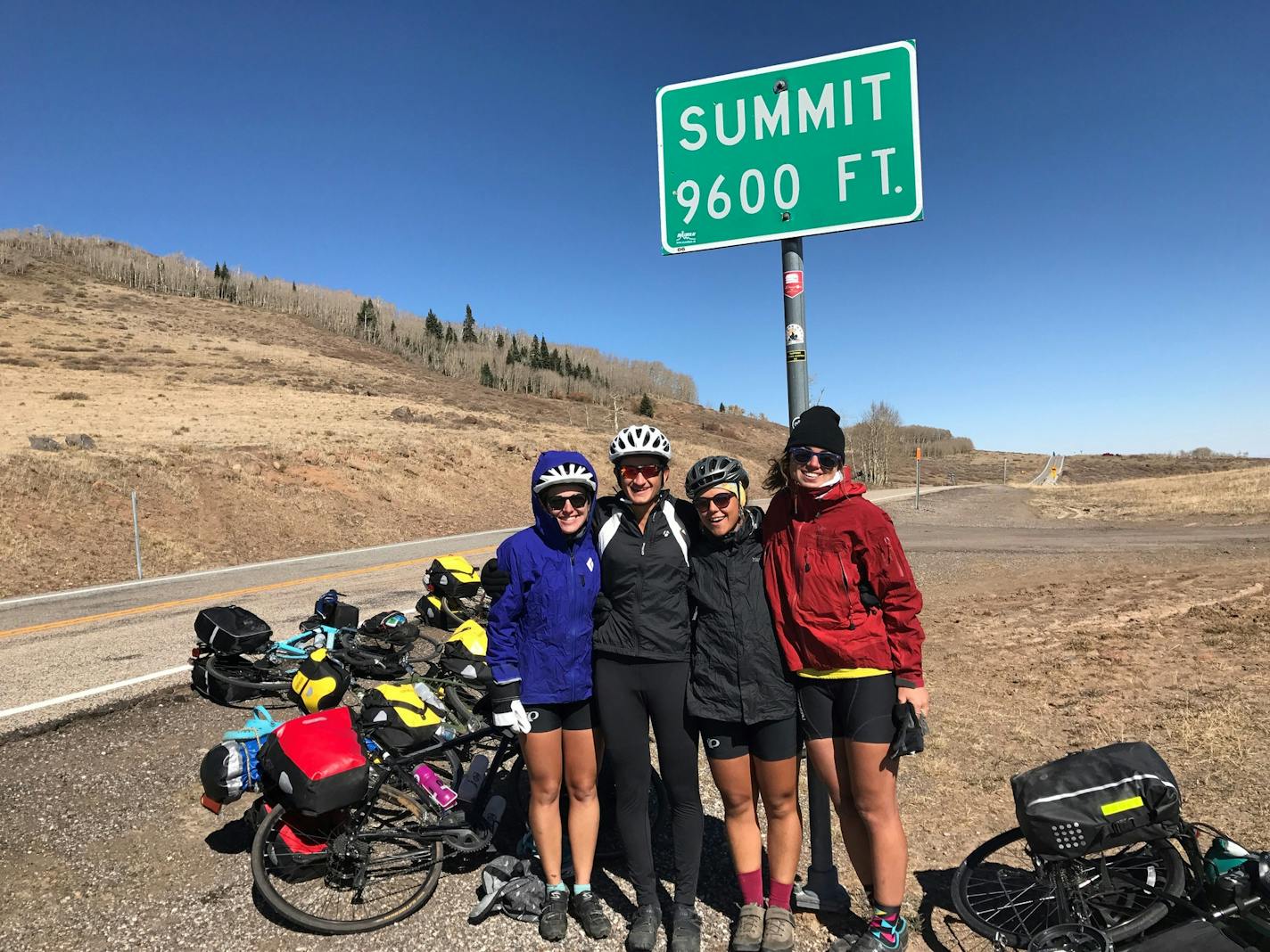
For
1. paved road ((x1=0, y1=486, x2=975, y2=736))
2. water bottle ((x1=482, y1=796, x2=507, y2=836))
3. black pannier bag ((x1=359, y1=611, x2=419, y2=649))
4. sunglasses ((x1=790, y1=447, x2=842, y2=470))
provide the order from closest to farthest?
sunglasses ((x1=790, y1=447, x2=842, y2=470)) → water bottle ((x1=482, y1=796, x2=507, y2=836)) → paved road ((x1=0, y1=486, x2=975, y2=736)) → black pannier bag ((x1=359, y1=611, x2=419, y2=649))

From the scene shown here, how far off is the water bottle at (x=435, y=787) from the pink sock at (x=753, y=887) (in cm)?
156

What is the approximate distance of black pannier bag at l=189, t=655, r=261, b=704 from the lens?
5.70 metres

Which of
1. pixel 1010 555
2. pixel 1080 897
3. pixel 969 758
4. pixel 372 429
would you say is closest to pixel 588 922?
pixel 1080 897

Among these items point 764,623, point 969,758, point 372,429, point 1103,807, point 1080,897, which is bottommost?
point 969,758

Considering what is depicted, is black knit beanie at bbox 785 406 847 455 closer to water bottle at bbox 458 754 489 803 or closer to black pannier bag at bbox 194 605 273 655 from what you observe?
water bottle at bbox 458 754 489 803

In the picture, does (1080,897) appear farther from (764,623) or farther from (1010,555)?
(1010,555)

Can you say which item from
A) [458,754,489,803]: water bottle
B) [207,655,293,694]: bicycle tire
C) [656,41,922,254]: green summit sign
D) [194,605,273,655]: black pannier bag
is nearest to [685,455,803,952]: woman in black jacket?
[656,41,922,254]: green summit sign

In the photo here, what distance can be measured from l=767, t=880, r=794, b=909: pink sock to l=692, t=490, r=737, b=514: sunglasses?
5.38 ft

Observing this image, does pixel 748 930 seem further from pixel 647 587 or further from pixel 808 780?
pixel 647 587

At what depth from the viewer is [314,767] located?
9.93ft

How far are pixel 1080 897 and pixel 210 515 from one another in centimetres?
2126

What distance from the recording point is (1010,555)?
49.9 ft

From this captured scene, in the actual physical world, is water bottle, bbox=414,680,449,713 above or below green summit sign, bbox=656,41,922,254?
below

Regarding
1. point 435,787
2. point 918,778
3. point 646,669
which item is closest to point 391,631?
point 435,787
